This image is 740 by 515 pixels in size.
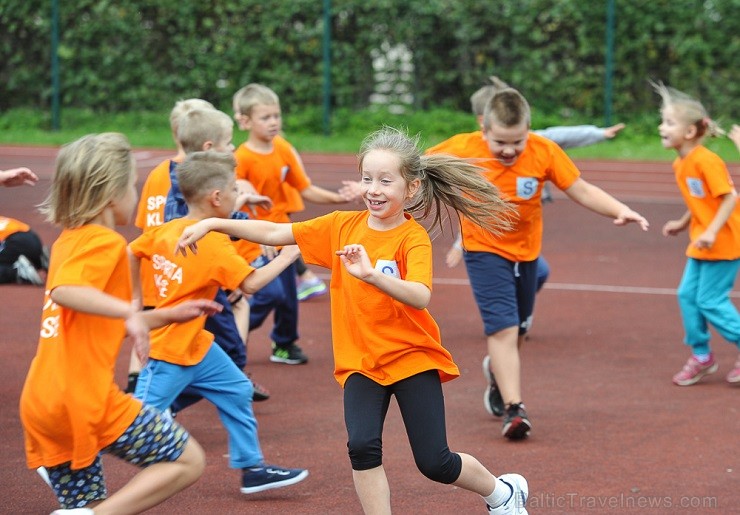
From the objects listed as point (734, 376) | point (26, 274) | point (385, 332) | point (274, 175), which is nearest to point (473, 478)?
point (385, 332)

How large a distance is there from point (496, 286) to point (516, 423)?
2.44 ft

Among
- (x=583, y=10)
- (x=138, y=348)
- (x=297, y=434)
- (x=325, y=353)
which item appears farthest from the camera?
(x=583, y=10)

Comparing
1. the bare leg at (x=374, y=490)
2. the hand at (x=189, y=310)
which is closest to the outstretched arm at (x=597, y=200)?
the bare leg at (x=374, y=490)

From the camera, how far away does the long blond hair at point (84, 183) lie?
393 centimetres

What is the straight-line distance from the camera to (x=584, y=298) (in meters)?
9.91

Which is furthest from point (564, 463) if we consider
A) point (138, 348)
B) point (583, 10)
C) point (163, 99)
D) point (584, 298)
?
point (163, 99)

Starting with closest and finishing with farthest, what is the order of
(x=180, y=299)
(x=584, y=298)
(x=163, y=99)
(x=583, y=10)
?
(x=180, y=299), (x=584, y=298), (x=583, y=10), (x=163, y=99)

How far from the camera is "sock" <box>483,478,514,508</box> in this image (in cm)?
453

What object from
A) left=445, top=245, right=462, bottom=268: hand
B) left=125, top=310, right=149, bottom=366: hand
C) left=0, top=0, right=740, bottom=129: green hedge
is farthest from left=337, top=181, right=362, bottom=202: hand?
left=0, top=0, right=740, bottom=129: green hedge

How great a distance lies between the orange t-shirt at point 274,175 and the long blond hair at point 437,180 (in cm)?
268

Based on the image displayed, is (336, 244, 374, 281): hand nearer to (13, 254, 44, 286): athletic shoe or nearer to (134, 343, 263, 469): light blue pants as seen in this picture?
(134, 343, 263, 469): light blue pants

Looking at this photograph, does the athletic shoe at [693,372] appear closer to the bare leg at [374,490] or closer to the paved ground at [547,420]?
the paved ground at [547,420]

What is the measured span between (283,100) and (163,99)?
2.35 m

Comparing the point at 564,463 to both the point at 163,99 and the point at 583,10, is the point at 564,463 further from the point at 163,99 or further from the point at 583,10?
the point at 163,99
